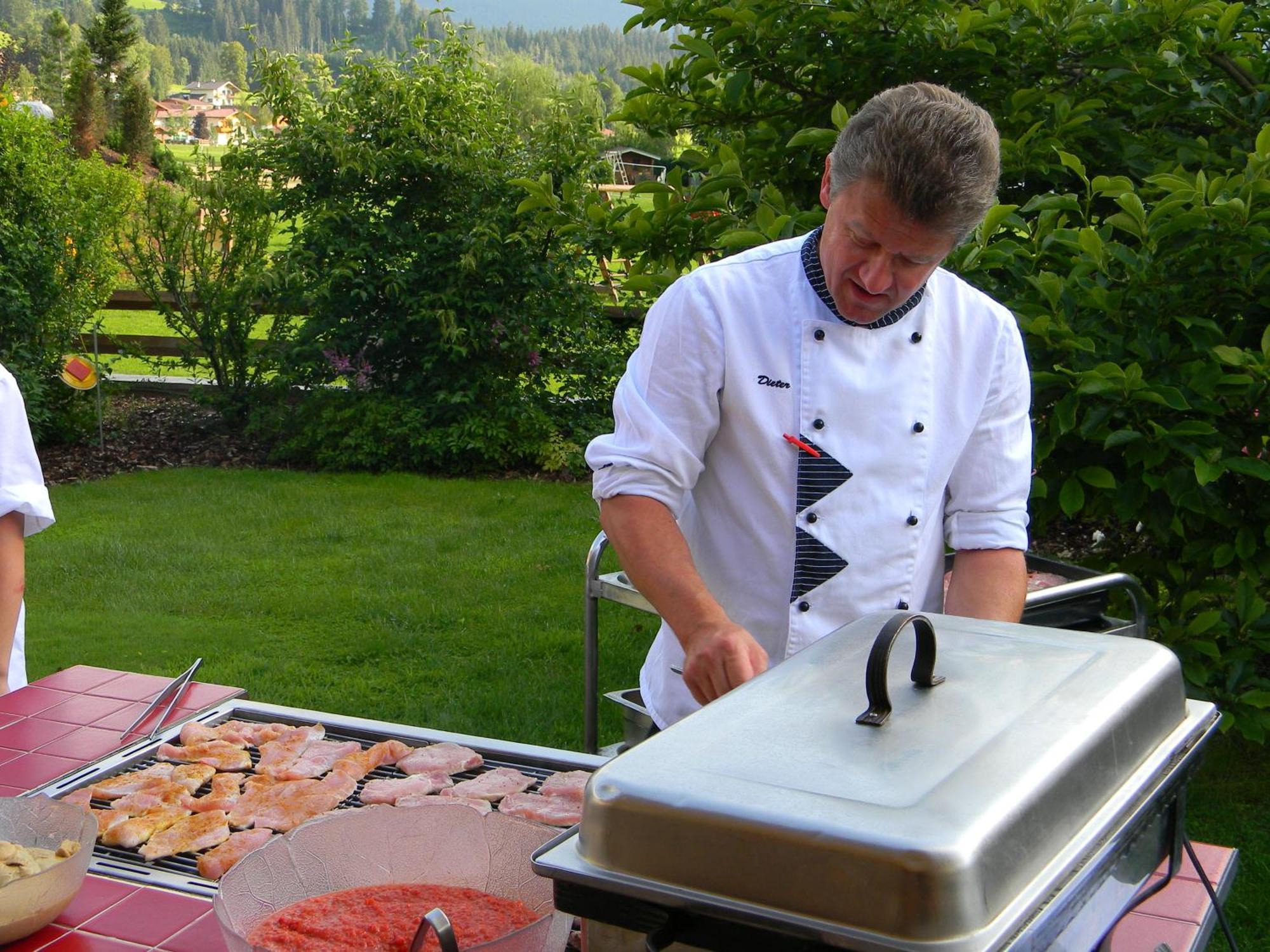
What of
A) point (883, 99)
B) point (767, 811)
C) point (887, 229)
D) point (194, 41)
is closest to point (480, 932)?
point (767, 811)

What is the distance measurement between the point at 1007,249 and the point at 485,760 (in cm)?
209

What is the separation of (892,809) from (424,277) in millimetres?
7915

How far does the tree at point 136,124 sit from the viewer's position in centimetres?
3067

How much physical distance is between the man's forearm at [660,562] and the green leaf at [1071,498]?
1.69 metres

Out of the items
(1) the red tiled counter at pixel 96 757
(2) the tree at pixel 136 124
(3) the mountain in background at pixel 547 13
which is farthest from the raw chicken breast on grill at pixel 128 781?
(3) the mountain in background at pixel 547 13

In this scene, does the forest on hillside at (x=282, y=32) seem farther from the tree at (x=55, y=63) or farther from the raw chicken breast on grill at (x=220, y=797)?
the raw chicken breast on grill at (x=220, y=797)

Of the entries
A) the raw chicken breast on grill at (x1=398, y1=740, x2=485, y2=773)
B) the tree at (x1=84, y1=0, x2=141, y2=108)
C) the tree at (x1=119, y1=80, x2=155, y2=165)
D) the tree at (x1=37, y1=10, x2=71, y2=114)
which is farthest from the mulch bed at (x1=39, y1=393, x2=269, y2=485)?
the tree at (x1=84, y1=0, x2=141, y2=108)

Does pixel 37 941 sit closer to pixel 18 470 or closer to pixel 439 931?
pixel 439 931

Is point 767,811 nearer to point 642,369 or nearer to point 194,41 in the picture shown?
point 642,369

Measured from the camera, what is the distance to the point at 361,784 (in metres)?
1.86

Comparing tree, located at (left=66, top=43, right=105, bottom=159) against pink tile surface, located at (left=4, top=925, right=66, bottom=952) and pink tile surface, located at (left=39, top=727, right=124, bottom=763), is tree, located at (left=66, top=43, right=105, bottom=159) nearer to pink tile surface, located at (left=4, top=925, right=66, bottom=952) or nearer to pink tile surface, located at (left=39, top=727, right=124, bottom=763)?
pink tile surface, located at (left=39, top=727, right=124, bottom=763)

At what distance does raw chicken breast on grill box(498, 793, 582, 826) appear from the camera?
65.1 inches

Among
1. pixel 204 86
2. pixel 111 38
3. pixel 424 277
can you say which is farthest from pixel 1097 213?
pixel 204 86

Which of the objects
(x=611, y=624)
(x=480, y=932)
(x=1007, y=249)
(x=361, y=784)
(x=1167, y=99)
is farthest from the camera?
(x=611, y=624)
